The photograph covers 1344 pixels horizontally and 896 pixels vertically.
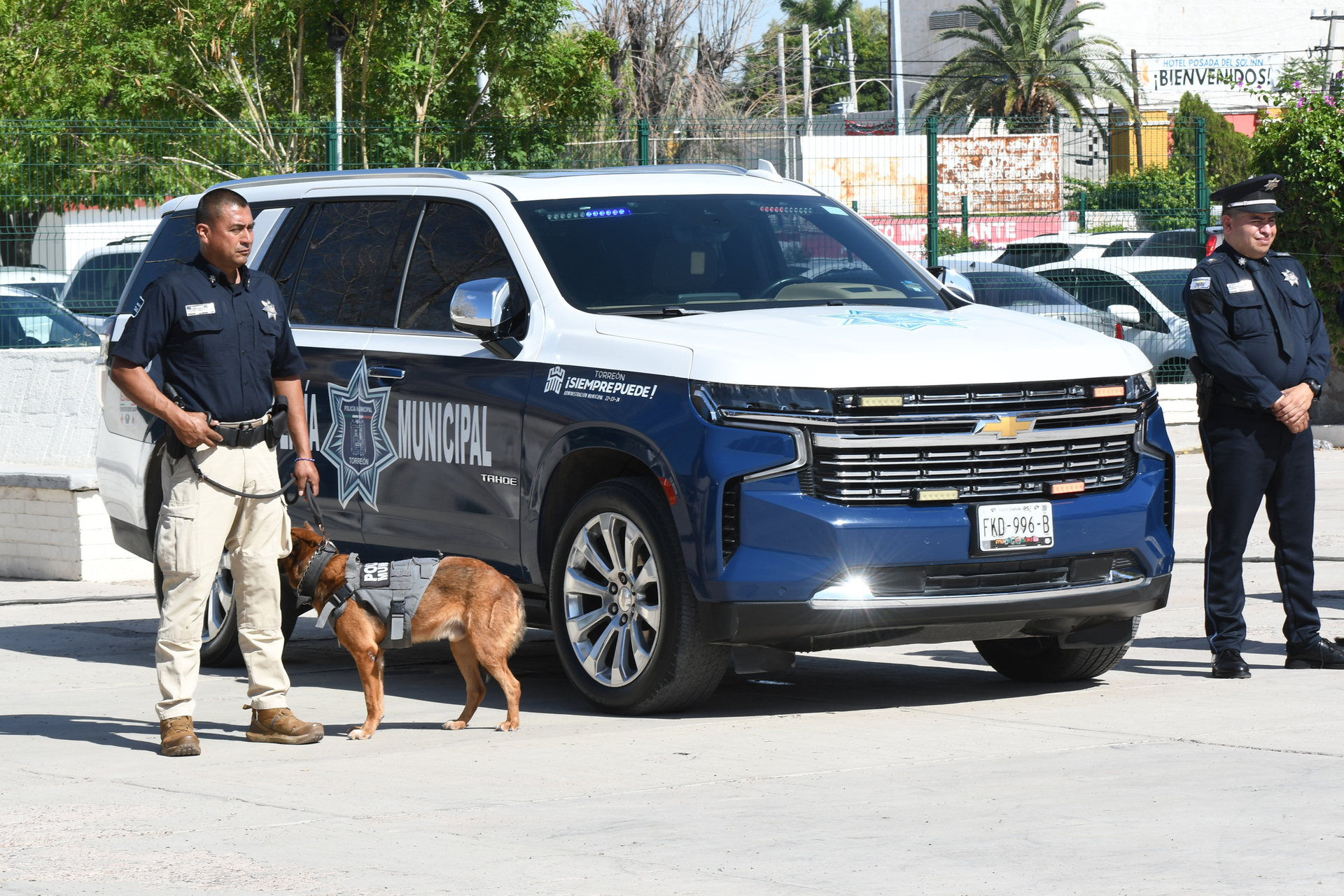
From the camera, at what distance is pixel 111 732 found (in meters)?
7.48

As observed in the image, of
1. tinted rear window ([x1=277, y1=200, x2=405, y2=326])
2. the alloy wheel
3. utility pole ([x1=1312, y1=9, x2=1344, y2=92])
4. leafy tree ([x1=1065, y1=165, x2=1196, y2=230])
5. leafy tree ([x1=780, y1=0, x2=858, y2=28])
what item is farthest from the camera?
leafy tree ([x1=780, y1=0, x2=858, y2=28])

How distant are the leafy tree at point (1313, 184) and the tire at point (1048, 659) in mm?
10688

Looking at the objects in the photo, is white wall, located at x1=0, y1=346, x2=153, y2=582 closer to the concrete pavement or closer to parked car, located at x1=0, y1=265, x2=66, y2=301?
parked car, located at x1=0, y1=265, x2=66, y2=301

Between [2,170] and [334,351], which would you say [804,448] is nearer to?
[334,351]

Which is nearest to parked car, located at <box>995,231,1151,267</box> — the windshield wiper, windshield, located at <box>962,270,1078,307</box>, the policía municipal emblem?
windshield, located at <box>962,270,1078,307</box>

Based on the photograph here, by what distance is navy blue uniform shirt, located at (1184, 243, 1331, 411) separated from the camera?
8031 millimetres

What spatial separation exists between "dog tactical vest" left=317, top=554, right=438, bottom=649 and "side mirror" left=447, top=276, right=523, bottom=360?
101 centimetres

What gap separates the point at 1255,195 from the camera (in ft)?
26.6

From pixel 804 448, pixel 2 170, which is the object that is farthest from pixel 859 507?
pixel 2 170

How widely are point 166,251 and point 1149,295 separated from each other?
43.9ft

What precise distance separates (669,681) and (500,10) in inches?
739

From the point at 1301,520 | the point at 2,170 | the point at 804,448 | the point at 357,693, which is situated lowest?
the point at 357,693

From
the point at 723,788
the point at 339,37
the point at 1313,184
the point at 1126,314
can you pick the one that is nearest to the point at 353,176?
the point at 723,788

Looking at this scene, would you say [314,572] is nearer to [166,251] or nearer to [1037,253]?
[166,251]
